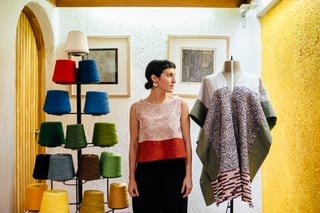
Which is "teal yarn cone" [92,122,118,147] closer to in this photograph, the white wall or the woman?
the woman

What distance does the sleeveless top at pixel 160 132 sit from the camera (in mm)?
2066

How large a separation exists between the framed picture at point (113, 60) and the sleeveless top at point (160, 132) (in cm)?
101

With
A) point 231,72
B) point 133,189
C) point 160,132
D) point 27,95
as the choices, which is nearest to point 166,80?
point 160,132

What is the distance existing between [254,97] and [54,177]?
124 centimetres

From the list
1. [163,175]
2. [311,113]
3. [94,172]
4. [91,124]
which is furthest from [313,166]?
[91,124]

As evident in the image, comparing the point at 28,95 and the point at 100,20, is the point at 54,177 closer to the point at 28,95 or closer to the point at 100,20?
the point at 28,95

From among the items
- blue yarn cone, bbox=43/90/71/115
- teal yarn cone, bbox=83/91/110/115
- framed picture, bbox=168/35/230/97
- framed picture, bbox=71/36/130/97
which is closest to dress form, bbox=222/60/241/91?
teal yarn cone, bbox=83/91/110/115

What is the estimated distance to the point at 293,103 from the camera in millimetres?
2332

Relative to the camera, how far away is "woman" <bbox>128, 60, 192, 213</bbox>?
2051 mm

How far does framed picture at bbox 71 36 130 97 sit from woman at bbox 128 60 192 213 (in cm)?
97

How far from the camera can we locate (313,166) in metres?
2.01

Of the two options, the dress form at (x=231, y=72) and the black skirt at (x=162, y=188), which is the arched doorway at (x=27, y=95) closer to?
the black skirt at (x=162, y=188)

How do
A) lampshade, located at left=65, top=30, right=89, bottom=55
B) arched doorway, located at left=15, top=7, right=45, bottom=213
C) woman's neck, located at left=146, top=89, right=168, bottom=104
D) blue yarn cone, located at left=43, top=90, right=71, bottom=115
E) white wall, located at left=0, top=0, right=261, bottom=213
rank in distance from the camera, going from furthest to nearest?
white wall, located at left=0, top=0, right=261, bottom=213
arched doorway, located at left=15, top=7, right=45, bottom=213
lampshade, located at left=65, top=30, right=89, bottom=55
blue yarn cone, located at left=43, top=90, right=71, bottom=115
woman's neck, located at left=146, top=89, right=168, bottom=104

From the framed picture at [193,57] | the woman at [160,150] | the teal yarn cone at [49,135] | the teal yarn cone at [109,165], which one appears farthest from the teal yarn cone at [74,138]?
the framed picture at [193,57]
